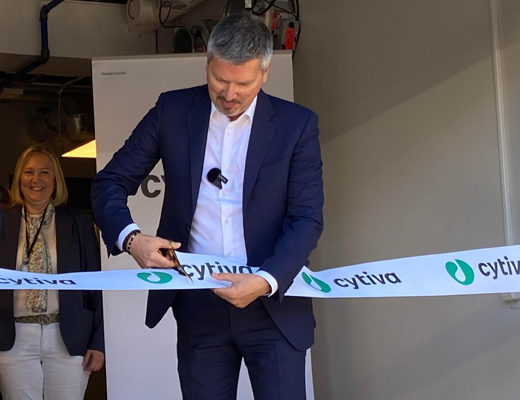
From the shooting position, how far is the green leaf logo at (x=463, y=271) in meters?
2.39

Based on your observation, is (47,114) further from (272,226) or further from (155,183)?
(272,226)

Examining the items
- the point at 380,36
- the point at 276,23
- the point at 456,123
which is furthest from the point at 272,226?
the point at 276,23

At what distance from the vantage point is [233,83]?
2154 mm

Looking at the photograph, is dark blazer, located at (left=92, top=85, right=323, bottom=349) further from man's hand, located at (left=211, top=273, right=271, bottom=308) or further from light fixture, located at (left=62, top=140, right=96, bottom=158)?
light fixture, located at (left=62, top=140, right=96, bottom=158)

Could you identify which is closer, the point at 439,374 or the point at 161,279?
the point at 161,279

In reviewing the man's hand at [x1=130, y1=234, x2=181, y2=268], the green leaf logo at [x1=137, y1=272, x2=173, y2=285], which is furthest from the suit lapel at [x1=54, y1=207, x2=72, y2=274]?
the man's hand at [x1=130, y1=234, x2=181, y2=268]

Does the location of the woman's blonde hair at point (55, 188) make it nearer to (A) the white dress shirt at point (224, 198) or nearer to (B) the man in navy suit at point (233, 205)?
(B) the man in navy suit at point (233, 205)

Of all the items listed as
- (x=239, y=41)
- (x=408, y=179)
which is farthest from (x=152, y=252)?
(x=408, y=179)

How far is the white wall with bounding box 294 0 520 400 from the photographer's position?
3.32m

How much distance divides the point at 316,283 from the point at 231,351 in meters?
0.36

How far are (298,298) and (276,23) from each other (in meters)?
2.91

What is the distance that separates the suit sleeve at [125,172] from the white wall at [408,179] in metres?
1.52

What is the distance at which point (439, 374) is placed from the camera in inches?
145

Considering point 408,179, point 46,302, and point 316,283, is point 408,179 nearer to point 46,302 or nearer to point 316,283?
point 316,283
